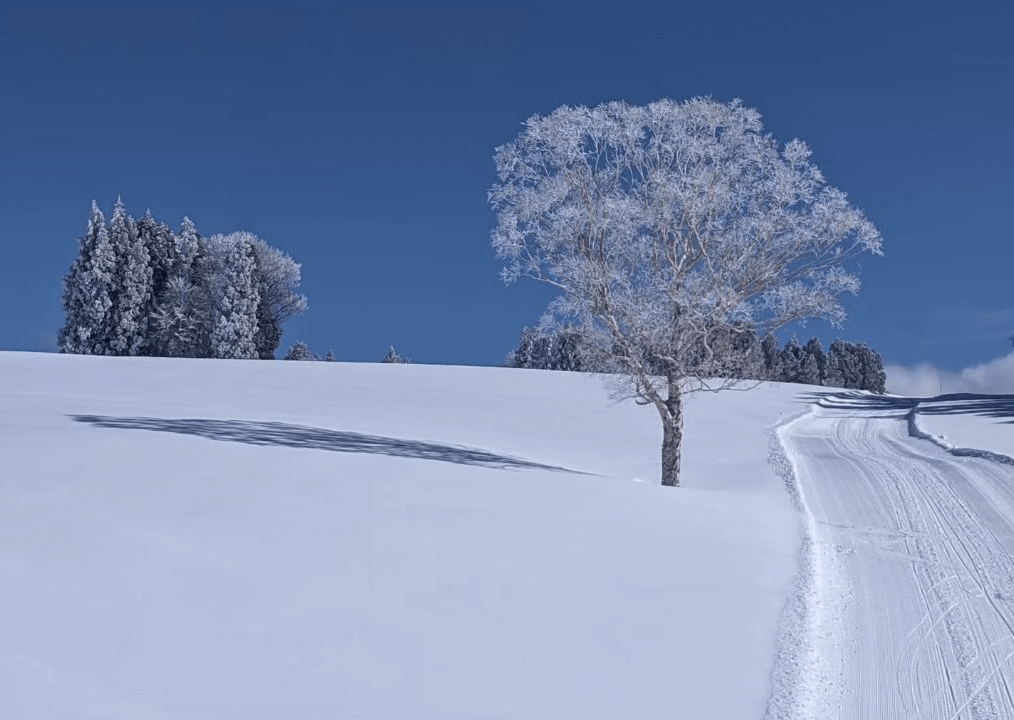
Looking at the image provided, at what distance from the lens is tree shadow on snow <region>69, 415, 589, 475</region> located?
16422 millimetres

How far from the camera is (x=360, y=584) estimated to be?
23.2 feet

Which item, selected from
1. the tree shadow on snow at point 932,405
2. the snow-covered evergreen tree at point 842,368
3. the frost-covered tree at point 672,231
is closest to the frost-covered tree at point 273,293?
the tree shadow on snow at point 932,405

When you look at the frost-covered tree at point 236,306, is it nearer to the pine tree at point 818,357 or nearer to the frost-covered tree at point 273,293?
the frost-covered tree at point 273,293

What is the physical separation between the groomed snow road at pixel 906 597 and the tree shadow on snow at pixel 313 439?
6.06 meters

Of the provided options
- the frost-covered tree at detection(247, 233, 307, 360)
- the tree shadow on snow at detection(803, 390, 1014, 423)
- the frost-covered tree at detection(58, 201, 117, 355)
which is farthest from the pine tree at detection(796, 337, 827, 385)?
the frost-covered tree at detection(58, 201, 117, 355)

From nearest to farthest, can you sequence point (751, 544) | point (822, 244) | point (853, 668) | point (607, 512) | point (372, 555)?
point (853, 668), point (372, 555), point (751, 544), point (607, 512), point (822, 244)

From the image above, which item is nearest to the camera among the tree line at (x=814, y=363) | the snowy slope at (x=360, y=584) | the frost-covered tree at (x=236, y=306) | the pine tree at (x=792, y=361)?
the snowy slope at (x=360, y=584)

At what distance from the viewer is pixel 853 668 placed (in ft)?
22.2

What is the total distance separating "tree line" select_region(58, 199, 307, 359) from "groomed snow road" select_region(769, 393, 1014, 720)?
51074 millimetres

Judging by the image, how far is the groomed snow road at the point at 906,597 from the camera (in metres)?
6.22

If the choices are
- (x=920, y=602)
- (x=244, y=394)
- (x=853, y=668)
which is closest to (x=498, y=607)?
(x=853, y=668)

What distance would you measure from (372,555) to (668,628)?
9.77ft

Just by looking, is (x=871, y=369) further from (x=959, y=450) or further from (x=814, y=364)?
(x=959, y=450)

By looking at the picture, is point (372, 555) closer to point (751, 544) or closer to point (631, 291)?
point (751, 544)
